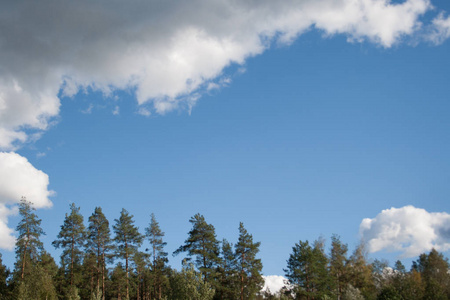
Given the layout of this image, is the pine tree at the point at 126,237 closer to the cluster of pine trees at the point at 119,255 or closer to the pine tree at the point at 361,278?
the cluster of pine trees at the point at 119,255

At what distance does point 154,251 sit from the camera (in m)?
67.3

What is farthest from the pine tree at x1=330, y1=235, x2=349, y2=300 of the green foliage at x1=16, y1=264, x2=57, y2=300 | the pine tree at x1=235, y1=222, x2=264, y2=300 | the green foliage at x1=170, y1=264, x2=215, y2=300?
the green foliage at x1=16, y1=264, x2=57, y2=300

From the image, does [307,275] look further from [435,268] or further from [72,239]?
[435,268]

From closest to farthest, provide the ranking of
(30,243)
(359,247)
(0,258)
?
1. (30,243)
2. (0,258)
3. (359,247)

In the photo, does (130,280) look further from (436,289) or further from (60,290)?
(436,289)

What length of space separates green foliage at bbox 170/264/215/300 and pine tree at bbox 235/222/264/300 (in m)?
14.5

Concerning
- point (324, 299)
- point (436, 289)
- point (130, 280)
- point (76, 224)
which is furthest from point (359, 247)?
point (76, 224)

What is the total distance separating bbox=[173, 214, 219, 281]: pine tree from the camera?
60.5 m

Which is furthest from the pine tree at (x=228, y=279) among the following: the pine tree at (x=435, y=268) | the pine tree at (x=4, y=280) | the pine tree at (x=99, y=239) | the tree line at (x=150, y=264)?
the pine tree at (x=435, y=268)

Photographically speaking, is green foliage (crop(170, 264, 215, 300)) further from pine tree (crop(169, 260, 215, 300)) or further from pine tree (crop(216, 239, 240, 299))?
pine tree (crop(216, 239, 240, 299))

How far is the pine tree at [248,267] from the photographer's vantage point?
196 feet

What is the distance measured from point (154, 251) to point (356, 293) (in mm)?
33644

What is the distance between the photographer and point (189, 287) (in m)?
44.4

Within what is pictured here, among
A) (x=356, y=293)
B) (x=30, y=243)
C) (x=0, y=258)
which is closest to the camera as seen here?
(x=30, y=243)
